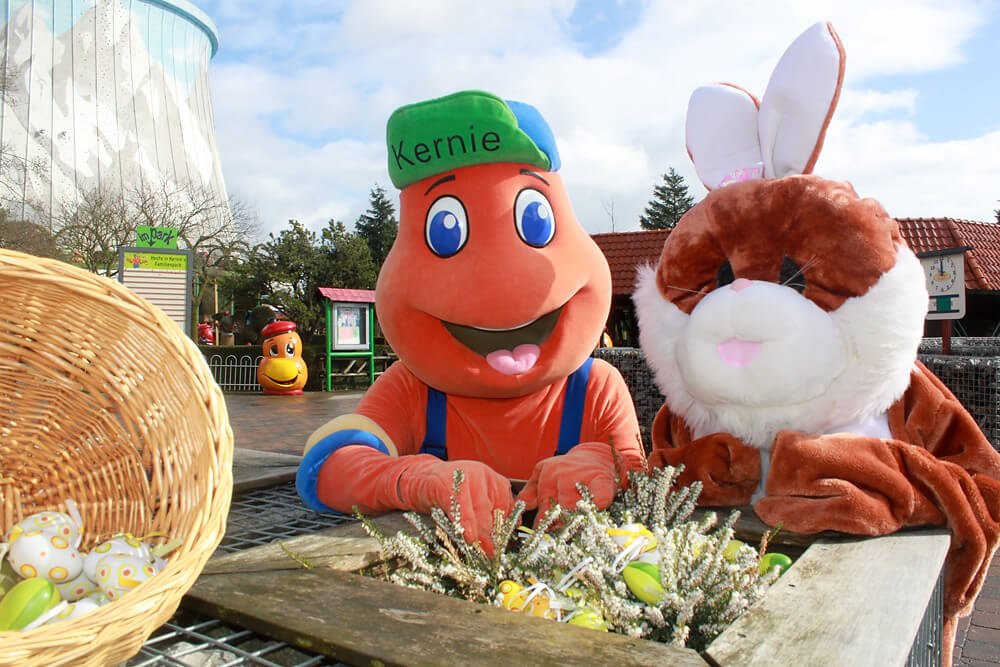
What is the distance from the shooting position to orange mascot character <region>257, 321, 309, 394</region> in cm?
1328

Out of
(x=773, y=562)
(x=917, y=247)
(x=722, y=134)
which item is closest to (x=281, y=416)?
(x=722, y=134)

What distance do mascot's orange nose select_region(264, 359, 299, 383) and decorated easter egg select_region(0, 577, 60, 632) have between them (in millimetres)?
12540

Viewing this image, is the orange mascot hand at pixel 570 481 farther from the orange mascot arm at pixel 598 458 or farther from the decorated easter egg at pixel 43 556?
the decorated easter egg at pixel 43 556

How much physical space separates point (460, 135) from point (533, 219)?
1.14 feet

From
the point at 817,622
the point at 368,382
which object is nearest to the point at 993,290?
the point at 368,382

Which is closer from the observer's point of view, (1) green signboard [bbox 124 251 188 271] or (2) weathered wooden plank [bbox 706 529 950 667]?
(2) weathered wooden plank [bbox 706 529 950 667]

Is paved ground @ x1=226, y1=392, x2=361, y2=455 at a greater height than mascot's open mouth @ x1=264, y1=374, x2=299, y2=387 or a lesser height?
lesser

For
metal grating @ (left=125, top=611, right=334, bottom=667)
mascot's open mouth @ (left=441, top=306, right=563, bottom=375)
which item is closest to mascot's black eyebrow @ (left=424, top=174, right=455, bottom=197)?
mascot's open mouth @ (left=441, top=306, right=563, bottom=375)

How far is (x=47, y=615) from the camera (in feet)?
3.59

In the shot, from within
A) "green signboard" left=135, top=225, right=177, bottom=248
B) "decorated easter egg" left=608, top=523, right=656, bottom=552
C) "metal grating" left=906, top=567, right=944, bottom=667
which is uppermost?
"green signboard" left=135, top=225, right=177, bottom=248

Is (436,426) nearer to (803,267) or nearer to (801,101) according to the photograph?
(803,267)

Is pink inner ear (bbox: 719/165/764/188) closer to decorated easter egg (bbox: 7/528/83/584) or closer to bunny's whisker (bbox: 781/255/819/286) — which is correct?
bunny's whisker (bbox: 781/255/819/286)

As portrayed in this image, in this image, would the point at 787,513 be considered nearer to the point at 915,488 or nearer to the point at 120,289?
the point at 915,488

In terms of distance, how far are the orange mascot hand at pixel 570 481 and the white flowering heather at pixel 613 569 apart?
13 centimetres
